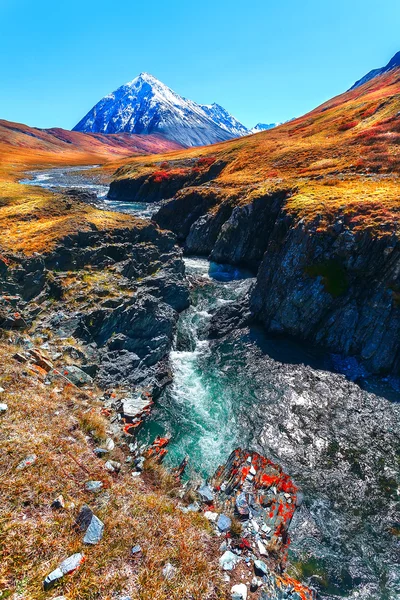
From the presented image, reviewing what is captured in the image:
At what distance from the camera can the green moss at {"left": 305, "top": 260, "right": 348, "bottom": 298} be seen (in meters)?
28.2

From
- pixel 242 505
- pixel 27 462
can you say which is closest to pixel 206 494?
pixel 242 505

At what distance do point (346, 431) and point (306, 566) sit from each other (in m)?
9.02

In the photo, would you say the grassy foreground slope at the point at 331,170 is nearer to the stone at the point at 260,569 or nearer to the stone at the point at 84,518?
the stone at the point at 260,569

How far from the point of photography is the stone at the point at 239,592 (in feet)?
24.1

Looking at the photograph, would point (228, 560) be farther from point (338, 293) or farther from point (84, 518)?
point (338, 293)

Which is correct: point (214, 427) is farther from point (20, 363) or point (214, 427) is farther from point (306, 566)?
point (20, 363)

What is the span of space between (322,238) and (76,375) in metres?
26.5

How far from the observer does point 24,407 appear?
11.0 meters

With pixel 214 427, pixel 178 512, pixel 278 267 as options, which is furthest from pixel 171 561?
pixel 278 267

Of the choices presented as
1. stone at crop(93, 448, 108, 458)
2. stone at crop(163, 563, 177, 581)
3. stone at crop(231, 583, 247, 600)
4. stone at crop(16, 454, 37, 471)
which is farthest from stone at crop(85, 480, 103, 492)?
stone at crop(231, 583, 247, 600)

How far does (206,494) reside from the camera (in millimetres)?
11430

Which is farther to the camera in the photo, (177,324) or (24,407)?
(177,324)

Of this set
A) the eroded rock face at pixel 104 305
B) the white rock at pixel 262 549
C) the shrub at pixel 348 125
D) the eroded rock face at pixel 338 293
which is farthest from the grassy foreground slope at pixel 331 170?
the white rock at pixel 262 549

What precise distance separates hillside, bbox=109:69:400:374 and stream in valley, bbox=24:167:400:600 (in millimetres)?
3279
